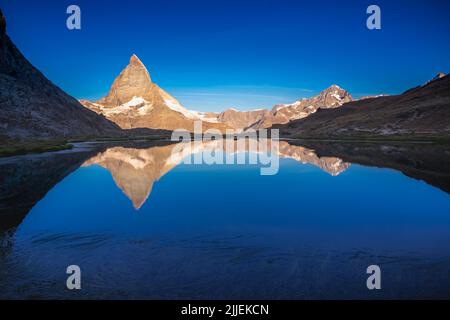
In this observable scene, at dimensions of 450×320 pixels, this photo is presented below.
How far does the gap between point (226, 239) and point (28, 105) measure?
14942cm

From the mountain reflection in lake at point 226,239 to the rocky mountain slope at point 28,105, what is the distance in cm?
9404

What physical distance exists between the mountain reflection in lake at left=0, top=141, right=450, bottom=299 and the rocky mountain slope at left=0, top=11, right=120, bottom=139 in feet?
309

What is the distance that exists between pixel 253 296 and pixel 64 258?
7.52 meters

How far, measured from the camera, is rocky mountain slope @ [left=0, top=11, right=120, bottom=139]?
122m

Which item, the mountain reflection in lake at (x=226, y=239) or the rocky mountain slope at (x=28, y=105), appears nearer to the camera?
the mountain reflection in lake at (x=226, y=239)

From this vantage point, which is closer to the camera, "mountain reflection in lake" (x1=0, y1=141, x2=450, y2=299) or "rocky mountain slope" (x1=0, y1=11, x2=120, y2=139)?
"mountain reflection in lake" (x1=0, y1=141, x2=450, y2=299)

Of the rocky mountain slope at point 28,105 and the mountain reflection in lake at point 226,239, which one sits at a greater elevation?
the rocky mountain slope at point 28,105

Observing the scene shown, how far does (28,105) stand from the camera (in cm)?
14150

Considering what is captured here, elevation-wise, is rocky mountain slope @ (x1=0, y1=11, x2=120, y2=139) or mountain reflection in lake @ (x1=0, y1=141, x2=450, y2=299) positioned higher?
rocky mountain slope @ (x1=0, y1=11, x2=120, y2=139)

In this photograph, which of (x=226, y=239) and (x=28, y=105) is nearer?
(x=226, y=239)

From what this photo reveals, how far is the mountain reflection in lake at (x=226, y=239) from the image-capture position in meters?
11.1
